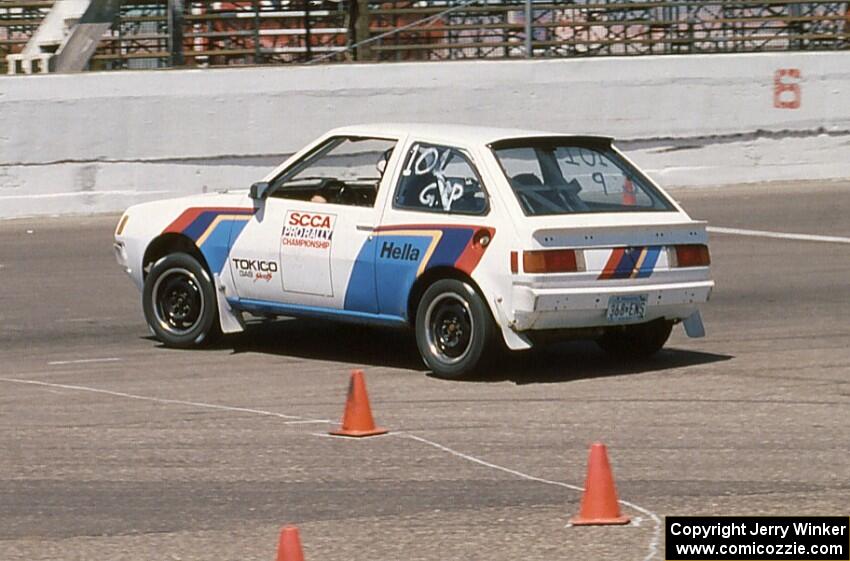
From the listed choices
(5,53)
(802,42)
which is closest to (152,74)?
(5,53)

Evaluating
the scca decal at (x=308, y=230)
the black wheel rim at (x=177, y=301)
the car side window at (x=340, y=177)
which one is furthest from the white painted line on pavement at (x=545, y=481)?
the black wheel rim at (x=177, y=301)

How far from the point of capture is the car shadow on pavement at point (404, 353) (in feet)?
35.0

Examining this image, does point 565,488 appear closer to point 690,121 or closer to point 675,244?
point 675,244

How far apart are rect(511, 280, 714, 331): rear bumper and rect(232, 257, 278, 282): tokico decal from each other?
6.39 ft

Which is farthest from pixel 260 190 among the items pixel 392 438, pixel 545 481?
pixel 545 481

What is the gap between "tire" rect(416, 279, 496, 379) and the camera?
10094mm

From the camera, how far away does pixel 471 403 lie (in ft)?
31.5

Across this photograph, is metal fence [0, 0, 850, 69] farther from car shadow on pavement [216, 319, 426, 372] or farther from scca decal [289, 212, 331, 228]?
scca decal [289, 212, 331, 228]

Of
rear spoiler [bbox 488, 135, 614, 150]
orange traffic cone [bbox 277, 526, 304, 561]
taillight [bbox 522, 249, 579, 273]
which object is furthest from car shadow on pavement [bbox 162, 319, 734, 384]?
orange traffic cone [bbox 277, 526, 304, 561]

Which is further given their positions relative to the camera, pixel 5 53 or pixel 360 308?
pixel 5 53

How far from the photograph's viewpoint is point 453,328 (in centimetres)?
1035

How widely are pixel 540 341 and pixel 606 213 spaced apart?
0.87 m

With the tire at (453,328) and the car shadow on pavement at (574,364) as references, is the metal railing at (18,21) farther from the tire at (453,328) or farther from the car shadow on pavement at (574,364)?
the tire at (453,328)

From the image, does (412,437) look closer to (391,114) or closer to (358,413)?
(358,413)
